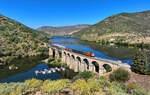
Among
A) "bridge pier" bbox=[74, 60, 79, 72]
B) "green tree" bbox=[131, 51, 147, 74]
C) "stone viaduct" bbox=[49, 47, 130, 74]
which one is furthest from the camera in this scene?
"bridge pier" bbox=[74, 60, 79, 72]

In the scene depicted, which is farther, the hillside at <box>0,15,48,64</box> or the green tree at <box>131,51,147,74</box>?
the hillside at <box>0,15,48,64</box>

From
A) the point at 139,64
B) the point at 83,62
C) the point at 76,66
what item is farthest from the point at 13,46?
the point at 139,64

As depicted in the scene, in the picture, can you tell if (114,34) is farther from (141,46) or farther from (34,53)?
(34,53)

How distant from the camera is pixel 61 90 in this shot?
15.4 metres

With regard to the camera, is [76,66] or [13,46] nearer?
[76,66]

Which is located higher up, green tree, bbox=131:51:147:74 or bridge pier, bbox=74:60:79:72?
green tree, bbox=131:51:147:74

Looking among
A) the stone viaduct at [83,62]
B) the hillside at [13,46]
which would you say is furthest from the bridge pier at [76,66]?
the hillside at [13,46]

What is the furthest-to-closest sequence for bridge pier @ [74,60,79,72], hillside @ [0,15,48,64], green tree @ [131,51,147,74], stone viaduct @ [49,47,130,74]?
hillside @ [0,15,48,64] → bridge pier @ [74,60,79,72] → stone viaduct @ [49,47,130,74] → green tree @ [131,51,147,74]

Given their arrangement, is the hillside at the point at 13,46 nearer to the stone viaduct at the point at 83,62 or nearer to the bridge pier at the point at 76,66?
the stone viaduct at the point at 83,62

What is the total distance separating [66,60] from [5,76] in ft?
101

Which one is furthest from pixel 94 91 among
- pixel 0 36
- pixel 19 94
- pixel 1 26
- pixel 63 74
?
pixel 1 26

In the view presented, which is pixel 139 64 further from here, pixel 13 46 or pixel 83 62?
pixel 13 46

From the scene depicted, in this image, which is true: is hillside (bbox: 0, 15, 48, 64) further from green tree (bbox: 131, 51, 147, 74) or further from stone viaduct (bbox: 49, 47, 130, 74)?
green tree (bbox: 131, 51, 147, 74)

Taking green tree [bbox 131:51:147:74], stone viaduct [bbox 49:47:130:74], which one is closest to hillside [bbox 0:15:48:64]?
stone viaduct [bbox 49:47:130:74]
